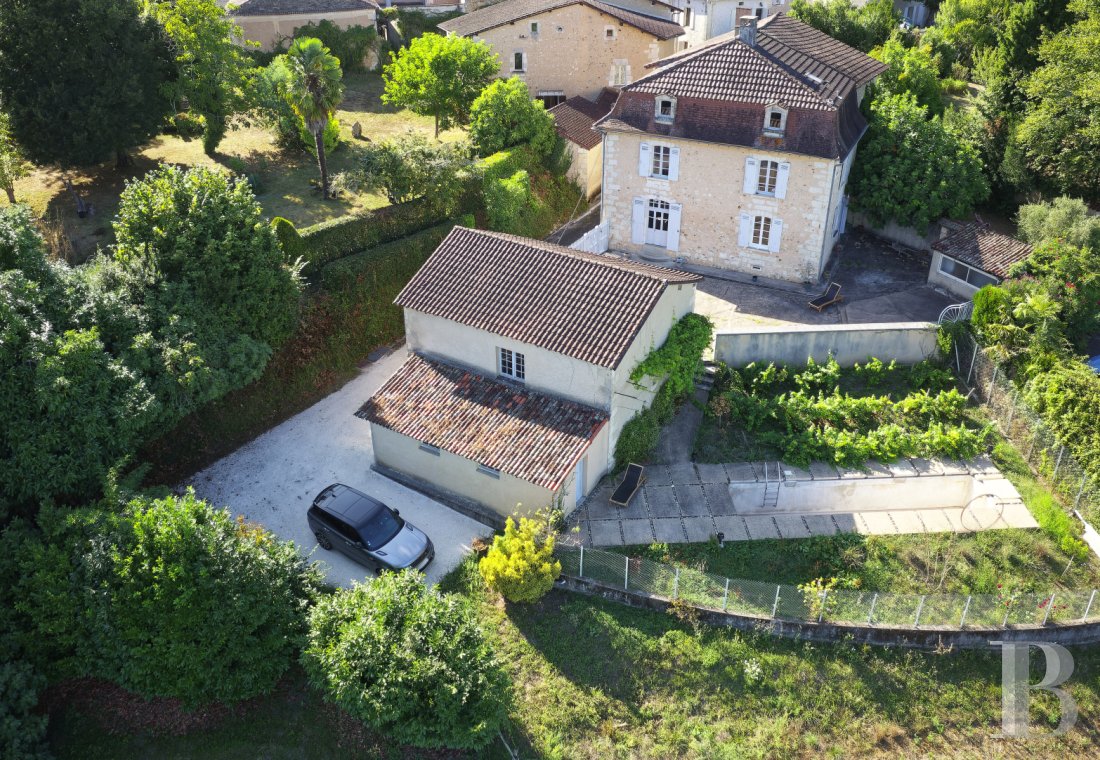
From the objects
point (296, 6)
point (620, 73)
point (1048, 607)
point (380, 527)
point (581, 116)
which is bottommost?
point (1048, 607)

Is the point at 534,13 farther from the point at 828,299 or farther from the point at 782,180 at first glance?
the point at 828,299

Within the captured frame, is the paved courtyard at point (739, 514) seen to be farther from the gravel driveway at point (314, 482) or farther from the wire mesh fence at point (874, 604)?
the gravel driveway at point (314, 482)

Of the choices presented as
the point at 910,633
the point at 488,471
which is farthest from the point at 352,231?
the point at 910,633

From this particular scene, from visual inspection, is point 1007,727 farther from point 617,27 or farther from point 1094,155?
point 617,27

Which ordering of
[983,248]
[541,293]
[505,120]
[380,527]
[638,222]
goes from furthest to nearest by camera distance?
[505,120] → [638,222] → [983,248] → [541,293] → [380,527]

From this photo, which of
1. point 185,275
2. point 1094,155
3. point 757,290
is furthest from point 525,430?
point 1094,155

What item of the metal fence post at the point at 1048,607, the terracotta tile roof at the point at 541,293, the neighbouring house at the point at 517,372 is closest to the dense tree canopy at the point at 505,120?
the terracotta tile roof at the point at 541,293
